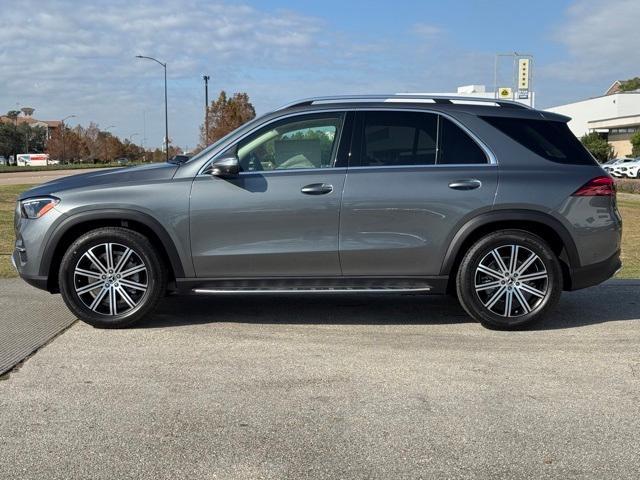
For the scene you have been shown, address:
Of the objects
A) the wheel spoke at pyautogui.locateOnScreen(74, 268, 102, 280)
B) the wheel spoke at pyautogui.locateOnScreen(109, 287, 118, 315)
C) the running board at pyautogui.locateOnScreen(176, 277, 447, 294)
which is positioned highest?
the wheel spoke at pyautogui.locateOnScreen(74, 268, 102, 280)

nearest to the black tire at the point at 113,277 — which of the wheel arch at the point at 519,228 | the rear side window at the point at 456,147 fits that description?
the wheel arch at the point at 519,228

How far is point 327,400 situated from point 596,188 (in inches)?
118

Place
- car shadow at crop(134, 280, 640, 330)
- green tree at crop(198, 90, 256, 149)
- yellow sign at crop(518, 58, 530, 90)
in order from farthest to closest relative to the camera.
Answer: green tree at crop(198, 90, 256, 149) < yellow sign at crop(518, 58, 530, 90) < car shadow at crop(134, 280, 640, 330)

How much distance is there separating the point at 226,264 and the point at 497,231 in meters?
2.28

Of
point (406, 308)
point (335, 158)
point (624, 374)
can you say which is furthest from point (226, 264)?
point (624, 374)

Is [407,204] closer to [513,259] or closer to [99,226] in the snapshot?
[513,259]

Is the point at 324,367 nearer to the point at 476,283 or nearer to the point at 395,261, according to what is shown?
the point at 395,261

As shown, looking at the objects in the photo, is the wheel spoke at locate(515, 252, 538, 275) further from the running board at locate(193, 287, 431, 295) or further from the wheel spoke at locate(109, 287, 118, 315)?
the wheel spoke at locate(109, 287, 118, 315)

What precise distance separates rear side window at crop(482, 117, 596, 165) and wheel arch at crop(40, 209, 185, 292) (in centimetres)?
289

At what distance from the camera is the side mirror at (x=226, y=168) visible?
509cm

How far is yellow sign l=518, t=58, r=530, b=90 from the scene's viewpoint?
2847 cm

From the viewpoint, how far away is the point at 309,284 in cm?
529

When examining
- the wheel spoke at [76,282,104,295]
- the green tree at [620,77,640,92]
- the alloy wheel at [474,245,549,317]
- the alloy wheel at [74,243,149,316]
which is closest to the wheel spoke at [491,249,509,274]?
the alloy wheel at [474,245,549,317]

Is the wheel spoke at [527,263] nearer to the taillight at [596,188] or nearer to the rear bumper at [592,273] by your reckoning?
the rear bumper at [592,273]
